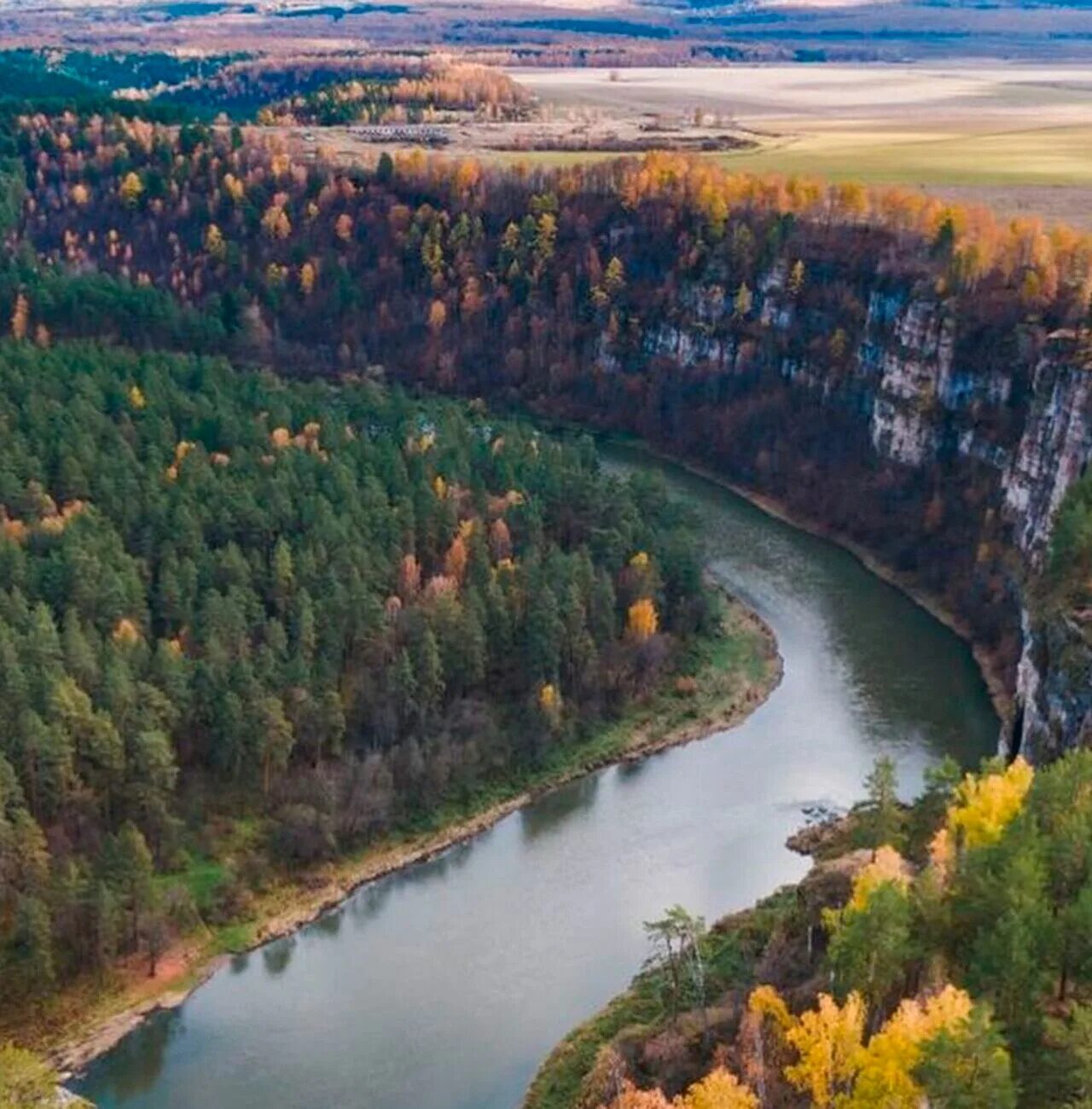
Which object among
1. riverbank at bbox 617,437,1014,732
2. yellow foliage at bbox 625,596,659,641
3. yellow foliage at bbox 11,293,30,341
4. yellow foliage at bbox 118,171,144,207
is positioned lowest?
riverbank at bbox 617,437,1014,732

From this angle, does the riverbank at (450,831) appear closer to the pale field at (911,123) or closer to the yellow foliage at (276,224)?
the pale field at (911,123)

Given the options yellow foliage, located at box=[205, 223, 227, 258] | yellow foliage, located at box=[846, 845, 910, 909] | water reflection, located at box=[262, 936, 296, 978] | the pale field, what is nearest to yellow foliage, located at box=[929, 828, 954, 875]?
yellow foliage, located at box=[846, 845, 910, 909]

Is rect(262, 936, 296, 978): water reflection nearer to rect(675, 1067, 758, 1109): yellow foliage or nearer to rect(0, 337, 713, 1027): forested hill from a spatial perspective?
rect(0, 337, 713, 1027): forested hill

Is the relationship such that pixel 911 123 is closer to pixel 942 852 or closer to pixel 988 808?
pixel 988 808

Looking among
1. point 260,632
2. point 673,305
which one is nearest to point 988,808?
point 260,632

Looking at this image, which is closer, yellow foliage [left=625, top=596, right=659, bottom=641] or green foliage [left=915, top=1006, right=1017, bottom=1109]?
green foliage [left=915, top=1006, right=1017, bottom=1109]

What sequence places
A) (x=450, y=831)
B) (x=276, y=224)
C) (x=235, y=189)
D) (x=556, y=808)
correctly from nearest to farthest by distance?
1. (x=450, y=831)
2. (x=556, y=808)
3. (x=276, y=224)
4. (x=235, y=189)
